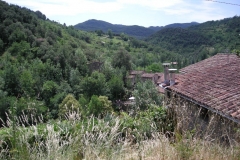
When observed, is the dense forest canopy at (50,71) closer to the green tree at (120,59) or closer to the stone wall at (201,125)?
the green tree at (120,59)

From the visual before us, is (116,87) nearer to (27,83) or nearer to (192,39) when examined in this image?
(27,83)

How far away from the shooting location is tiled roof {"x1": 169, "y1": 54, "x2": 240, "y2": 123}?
15.0 feet

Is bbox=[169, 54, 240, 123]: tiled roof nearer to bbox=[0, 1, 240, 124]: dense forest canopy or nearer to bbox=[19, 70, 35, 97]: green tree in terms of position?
bbox=[0, 1, 240, 124]: dense forest canopy

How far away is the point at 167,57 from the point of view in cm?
8719

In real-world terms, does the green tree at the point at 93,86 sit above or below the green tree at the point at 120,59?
below

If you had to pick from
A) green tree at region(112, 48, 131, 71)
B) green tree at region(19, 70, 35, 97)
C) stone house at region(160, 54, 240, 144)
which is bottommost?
green tree at region(19, 70, 35, 97)

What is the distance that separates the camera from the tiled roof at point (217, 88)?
4568 mm

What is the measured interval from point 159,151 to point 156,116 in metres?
2.95

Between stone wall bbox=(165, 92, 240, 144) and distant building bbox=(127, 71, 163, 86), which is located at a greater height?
stone wall bbox=(165, 92, 240, 144)

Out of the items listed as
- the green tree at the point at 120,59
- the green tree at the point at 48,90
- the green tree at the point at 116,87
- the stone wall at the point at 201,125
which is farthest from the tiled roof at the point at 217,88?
the green tree at the point at 120,59

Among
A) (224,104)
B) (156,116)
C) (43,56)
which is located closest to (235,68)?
(224,104)

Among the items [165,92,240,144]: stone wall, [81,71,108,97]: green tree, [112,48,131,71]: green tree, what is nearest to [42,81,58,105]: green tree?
[81,71,108,97]: green tree

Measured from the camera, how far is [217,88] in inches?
218

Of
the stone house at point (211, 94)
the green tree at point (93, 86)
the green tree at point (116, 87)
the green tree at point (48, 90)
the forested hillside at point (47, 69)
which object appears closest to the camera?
the stone house at point (211, 94)
